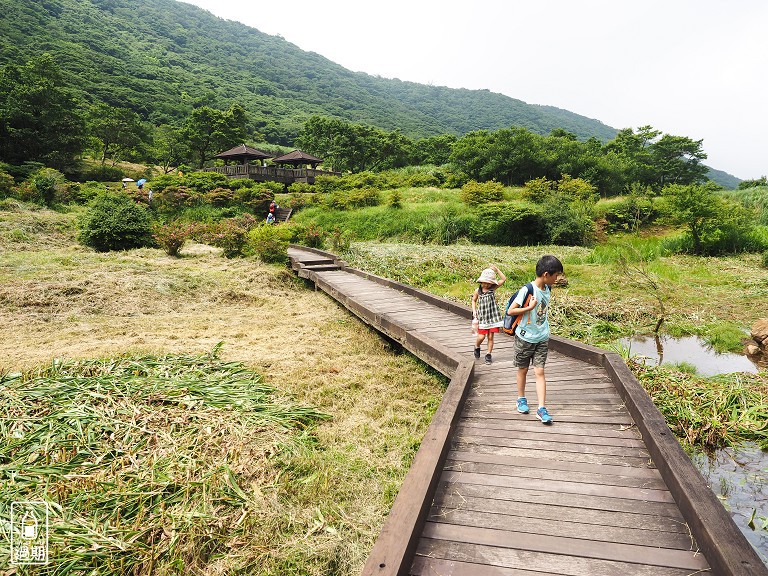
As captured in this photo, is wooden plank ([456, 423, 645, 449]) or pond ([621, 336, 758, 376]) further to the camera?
pond ([621, 336, 758, 376])

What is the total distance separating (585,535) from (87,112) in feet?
170

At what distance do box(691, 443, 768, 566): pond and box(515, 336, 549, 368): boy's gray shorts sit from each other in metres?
1.83

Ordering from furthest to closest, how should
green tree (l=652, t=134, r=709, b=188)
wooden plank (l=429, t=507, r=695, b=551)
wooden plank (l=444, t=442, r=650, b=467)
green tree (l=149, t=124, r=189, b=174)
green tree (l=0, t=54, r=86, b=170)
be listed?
1. green tree (l=652, t=134, r=709, b=188)
2. green tree (l=149, t=124, r=189, b=174)
3. green tree (l=0, t=54, r=86, b=170)
4. wooden plank (l=444, t=442, r=650, b=467)
5. wooden plank (l=429, t=507, r=695, b=551)

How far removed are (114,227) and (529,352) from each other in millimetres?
13761

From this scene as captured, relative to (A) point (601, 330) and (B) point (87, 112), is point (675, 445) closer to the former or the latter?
(A) point (601, 330)

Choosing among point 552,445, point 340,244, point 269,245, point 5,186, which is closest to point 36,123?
point 5,186

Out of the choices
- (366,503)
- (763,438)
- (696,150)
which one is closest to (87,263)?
(366,503)

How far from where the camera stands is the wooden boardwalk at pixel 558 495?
6.73 ft

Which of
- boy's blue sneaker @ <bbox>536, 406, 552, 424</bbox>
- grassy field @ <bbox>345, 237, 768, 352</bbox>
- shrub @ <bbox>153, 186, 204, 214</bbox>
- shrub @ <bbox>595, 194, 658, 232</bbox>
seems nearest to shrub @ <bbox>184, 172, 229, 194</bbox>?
shrub @ <bbox>153, 186, 204, 214</bbox>

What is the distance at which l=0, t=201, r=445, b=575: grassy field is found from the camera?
2.58 metres

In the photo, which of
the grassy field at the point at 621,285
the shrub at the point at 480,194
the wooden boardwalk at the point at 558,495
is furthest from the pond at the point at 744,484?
the shrub at the point at 480,194

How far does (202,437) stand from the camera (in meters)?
3.53

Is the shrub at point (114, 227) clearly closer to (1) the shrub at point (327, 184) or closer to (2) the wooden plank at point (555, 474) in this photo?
(2) the wooden plank at point (555, 474)
